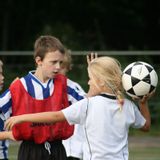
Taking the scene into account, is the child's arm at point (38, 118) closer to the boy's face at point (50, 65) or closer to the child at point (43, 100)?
the child at point (43, 100)

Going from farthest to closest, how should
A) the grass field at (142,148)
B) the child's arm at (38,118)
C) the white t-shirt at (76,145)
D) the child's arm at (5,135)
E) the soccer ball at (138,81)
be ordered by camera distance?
1. the grass field at (142,148)
2. the white t-shirt at (76,145)
3. the child's arm at (5,135)
4. the soccer ball at (138,81)
5. the child's arm at (38,118)

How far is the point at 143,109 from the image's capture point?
236 inches

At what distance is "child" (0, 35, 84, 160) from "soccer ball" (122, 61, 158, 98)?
62cm

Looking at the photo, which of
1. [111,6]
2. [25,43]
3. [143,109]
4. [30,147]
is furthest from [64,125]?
[111,6]

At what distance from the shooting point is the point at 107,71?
571 centimetres

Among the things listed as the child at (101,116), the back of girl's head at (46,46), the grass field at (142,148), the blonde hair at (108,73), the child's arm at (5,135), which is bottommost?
the grass field at (142,148)

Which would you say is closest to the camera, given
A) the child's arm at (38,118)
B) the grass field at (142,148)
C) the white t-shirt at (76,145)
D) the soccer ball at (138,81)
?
the child's arm at (38,118)

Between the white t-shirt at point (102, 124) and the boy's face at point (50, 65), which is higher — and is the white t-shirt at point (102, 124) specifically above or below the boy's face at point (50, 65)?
below

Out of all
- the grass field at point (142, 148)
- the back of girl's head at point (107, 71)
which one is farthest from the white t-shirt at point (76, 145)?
the grass field at point (142, 148)

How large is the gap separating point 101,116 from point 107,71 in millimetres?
324

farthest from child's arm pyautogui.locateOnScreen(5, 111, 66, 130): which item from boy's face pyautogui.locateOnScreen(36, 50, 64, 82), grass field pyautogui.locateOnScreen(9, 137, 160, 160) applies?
grass field pyautogui.locateOnScreen(9, 137, 160, 160)

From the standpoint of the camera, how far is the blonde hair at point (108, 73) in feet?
18.7

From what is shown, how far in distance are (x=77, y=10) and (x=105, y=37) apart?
116 cm

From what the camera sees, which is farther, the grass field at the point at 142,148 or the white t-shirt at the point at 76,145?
the grass field at the point at 142,148
